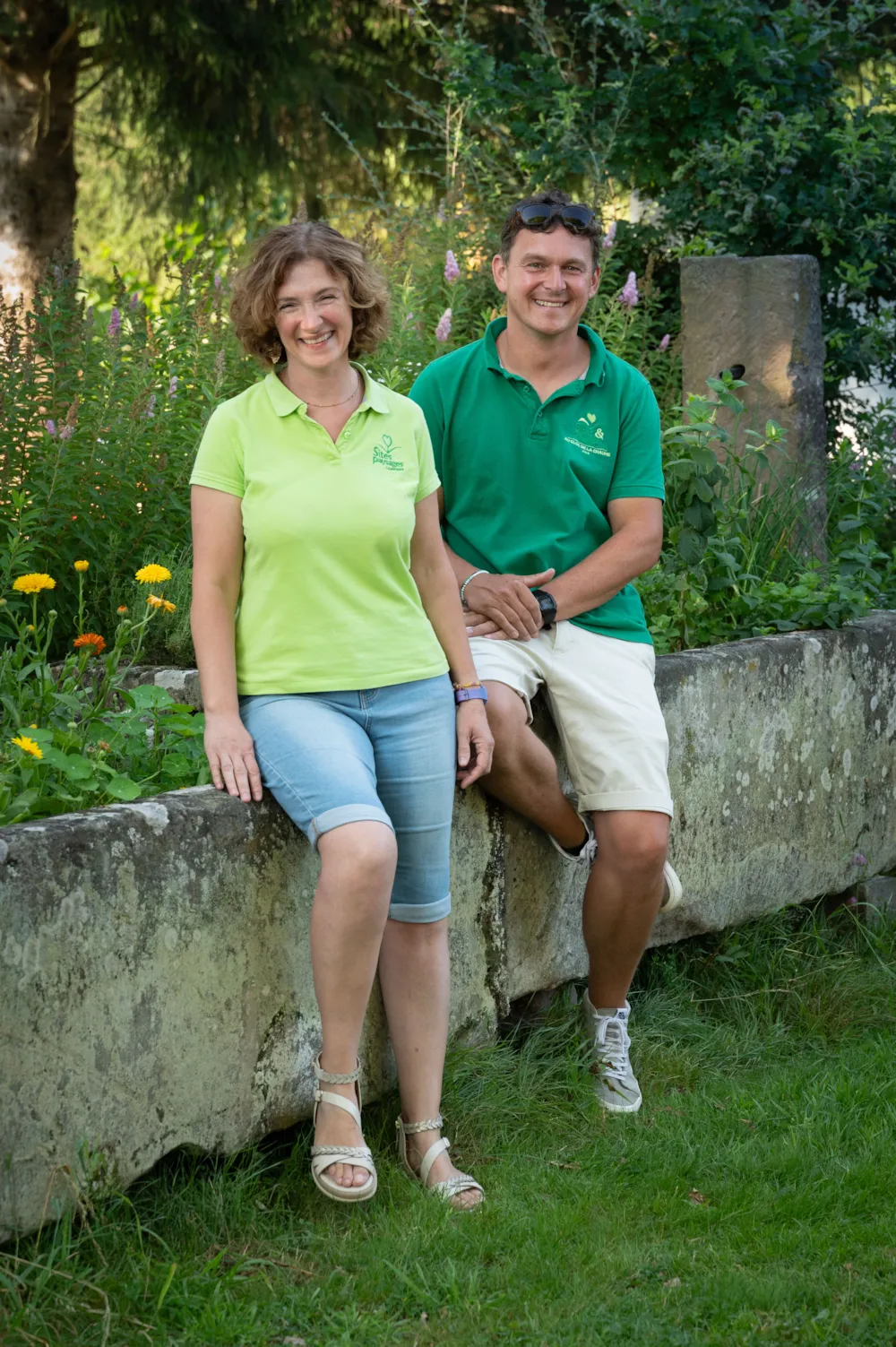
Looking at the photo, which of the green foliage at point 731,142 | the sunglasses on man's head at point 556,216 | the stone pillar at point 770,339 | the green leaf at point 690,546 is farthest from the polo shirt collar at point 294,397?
the green foliage at point 731,142

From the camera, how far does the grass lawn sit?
2.38 metres

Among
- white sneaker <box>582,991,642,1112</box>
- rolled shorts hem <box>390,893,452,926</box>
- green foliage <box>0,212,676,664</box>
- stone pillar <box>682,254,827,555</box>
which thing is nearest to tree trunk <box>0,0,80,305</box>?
green foliage <box>0,212,676,664</box>

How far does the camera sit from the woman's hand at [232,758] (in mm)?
2750

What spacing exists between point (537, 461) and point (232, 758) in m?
1.11

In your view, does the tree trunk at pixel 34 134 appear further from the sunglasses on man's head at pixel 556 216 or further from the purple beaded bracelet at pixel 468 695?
the purple beaded bracelet at pixel 468 695

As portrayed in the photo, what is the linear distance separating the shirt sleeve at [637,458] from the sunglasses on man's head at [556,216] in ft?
1.30

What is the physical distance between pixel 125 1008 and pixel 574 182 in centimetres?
610

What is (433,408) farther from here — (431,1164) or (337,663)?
(431,1164)

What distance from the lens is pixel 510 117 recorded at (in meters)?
6.96

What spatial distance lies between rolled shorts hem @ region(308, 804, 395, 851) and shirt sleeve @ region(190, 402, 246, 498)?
2.05ft

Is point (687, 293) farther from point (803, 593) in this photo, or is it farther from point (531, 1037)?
point (531, 1037)

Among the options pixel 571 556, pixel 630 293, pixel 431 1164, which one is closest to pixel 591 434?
pixel 571 556

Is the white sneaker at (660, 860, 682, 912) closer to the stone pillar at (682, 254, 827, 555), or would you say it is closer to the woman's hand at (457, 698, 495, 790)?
the woman's hand at (457, 698, 495, 790)

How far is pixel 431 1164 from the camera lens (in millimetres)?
2842
